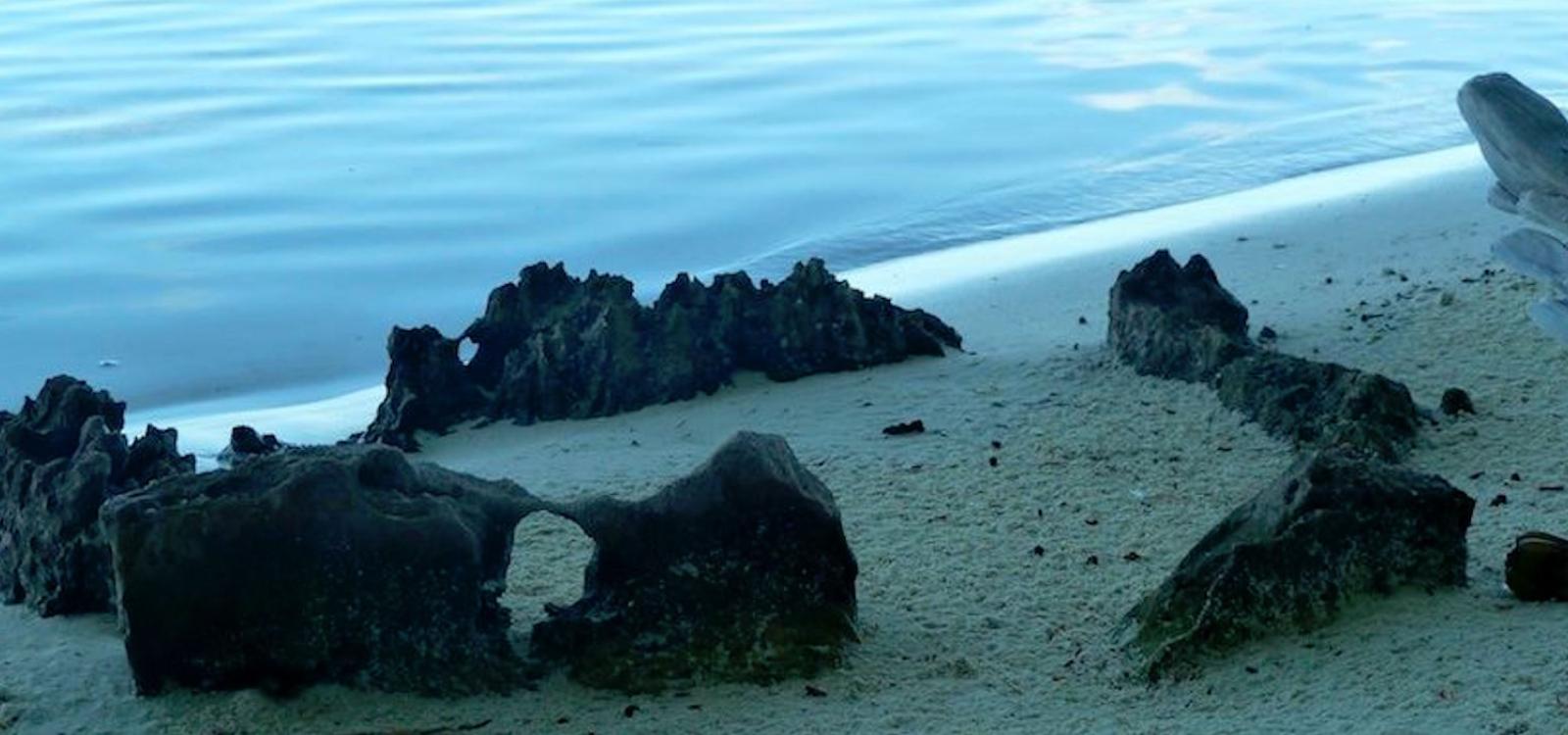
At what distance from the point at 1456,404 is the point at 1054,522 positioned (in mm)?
1405

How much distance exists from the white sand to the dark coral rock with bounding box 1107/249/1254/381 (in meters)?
0.11

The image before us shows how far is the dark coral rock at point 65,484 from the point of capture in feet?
18.4

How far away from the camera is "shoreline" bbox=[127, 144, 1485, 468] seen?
8805 millimetres

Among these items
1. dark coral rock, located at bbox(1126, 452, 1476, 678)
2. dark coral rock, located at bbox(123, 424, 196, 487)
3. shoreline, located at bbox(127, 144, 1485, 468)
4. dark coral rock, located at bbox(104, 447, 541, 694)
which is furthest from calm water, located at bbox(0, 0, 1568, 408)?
dark coral rock, located at bbox(1126, 452, 1476, 678)

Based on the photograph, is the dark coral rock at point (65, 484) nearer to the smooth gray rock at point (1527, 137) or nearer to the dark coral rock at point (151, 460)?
the dark coral rock at point (151, 460)

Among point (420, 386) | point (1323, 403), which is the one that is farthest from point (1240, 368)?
point (420, 386)

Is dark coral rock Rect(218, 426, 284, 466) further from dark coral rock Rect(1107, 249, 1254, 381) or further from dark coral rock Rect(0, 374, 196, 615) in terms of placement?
dark coral rock Rect(1107, 249, 1254, 381)

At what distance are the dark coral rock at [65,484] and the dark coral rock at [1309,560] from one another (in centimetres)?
253

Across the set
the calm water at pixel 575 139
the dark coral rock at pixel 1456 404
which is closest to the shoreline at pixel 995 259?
the calm water at pixel 575 139

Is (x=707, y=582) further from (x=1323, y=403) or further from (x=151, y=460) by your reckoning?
(x=1323, y=403)

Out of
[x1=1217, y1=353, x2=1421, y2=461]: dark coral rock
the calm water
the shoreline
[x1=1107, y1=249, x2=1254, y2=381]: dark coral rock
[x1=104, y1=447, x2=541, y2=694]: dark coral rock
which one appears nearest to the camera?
[x1=104, y1=447, x2=541, y2=694]: dark coral rock

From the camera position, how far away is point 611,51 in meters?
16.6

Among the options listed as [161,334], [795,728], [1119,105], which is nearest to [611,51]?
[1119,105]

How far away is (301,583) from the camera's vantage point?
4844 millimetres
